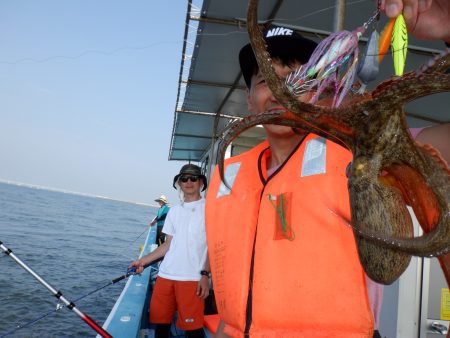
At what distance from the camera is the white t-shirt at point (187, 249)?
4.51 meters

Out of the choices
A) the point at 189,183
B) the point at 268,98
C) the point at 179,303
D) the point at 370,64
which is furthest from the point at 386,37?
the point at 189,183

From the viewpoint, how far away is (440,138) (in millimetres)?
1041

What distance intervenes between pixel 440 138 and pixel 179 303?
414 cm

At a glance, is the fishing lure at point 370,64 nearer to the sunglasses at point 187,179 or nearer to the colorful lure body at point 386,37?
the colorful lure body at point 386,37

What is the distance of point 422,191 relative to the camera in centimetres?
76

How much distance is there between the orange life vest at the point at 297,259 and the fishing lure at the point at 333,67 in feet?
1.70

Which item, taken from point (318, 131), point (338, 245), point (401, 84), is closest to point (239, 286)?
point (338, 245)

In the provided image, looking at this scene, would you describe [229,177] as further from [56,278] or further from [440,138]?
[56,278]

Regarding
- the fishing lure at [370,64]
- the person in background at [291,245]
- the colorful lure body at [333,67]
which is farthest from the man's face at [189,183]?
the fishing lure at [370,64]

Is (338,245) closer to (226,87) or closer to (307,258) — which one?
(307,258)

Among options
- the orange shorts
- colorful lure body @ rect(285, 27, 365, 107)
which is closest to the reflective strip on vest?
colorful lure body @ rect(285, 27, 365, 107)

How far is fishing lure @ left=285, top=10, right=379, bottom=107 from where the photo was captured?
3.32 ft

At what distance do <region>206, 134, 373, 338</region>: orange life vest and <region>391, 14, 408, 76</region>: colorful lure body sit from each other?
0.65 m

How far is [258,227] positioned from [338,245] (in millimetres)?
448
